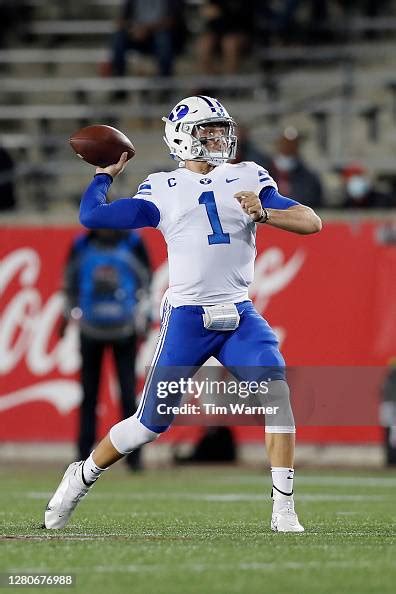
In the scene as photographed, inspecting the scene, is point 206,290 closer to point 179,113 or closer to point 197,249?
point 197,249

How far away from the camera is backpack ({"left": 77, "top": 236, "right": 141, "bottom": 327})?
11.6 meters

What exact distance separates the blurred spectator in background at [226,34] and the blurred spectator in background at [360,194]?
3.25 m

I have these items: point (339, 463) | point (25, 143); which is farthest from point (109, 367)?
point (25, 143)

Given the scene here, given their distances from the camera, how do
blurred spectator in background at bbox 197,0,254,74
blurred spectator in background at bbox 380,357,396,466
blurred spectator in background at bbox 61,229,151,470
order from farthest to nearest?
blurred spectator in background at bbox 197,0,254,74 < blurred spectator in background at bbox 380,357,396,466 < blurred spectator in background at bbox 61,229,151,470

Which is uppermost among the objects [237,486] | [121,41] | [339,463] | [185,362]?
[185,362]

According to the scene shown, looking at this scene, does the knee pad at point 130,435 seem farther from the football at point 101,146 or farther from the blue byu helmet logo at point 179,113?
the blue byu helmet logo at point 179,113

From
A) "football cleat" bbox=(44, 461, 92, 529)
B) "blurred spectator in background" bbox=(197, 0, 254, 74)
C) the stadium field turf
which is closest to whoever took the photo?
the stadium field turf

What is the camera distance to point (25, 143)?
628 inches

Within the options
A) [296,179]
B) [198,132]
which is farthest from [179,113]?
[296,179]

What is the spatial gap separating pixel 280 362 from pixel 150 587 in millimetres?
1708

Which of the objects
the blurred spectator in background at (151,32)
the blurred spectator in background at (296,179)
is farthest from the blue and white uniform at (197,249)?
the blurred spectator in background at (151,32)

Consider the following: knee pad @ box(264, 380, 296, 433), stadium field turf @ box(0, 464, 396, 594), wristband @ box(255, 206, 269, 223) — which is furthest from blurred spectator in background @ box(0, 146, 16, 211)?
knee pad @ box(264, 380, 296, 433)

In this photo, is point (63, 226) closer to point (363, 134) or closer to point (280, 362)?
point (363, 134)

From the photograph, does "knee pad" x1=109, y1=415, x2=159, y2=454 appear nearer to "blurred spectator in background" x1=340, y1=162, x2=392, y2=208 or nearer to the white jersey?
the white jersey
